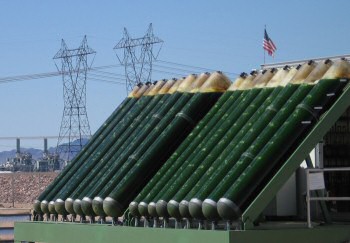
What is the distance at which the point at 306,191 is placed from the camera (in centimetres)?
1508

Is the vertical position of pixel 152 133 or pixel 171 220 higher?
pixel 152 133

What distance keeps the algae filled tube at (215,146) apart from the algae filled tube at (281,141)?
1.19 metres

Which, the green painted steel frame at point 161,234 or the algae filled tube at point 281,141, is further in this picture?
the algae filled tube at point 281,141

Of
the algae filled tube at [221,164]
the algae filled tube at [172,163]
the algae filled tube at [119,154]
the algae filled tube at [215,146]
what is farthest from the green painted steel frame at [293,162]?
the algae filled tube at [119,154]

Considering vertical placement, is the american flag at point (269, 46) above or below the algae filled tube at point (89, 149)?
above

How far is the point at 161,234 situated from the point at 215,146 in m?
1.70

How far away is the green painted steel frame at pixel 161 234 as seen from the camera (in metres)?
13.8

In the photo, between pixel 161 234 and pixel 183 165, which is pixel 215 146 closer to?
pixel 183 165

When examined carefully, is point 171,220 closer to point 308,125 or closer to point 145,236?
point 145,236

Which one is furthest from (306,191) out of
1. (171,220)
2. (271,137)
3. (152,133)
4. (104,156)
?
(104,156)

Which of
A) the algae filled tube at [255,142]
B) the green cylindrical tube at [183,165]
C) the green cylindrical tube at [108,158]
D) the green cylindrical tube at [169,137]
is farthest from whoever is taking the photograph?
the green cylindrical tube at [108,158]

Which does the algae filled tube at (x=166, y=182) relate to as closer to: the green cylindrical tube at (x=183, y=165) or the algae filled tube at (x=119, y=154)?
the green cylindrical tube at (x=183, y=165)

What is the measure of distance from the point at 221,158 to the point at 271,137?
1.09 m

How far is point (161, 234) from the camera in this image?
49.6ft
